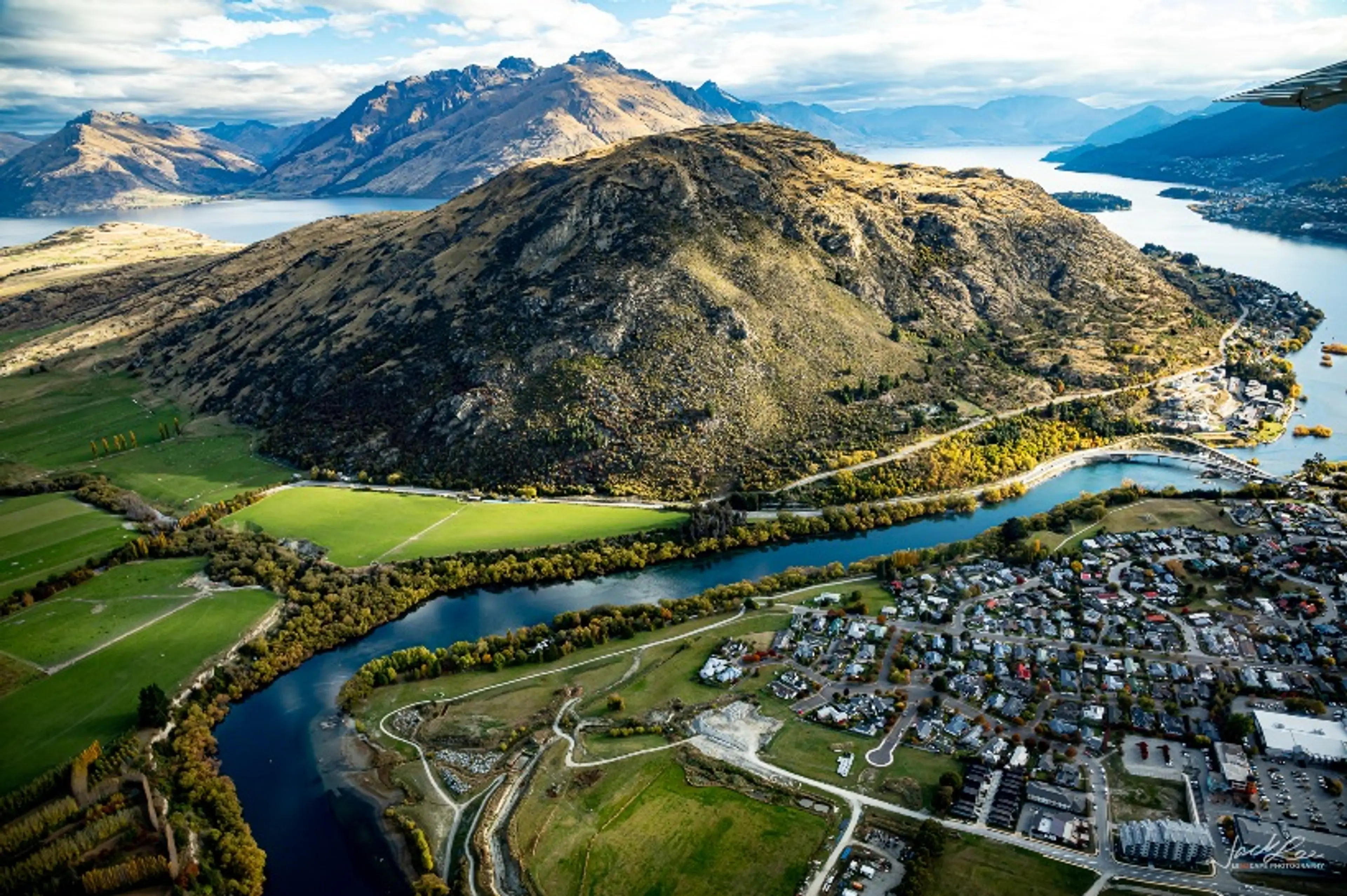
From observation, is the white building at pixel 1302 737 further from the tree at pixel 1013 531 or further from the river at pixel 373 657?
the river at pixel 373 657

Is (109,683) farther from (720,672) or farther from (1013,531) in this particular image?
(1013,531)

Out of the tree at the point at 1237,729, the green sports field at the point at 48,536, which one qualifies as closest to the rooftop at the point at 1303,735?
the tree at the point at 1237,729

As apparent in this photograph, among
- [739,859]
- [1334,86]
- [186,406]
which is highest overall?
[1334,86]

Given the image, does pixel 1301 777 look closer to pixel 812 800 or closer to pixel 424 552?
pixel 812 800

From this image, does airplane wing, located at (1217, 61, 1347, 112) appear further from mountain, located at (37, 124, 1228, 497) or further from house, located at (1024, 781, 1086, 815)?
mountain, located at (37, 124, 1228, 497)

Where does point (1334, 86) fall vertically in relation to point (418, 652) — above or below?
above

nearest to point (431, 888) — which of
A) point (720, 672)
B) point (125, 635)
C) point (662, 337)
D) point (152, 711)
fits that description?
point (720, 672)

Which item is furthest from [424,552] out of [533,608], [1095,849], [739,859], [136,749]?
[1095,849]

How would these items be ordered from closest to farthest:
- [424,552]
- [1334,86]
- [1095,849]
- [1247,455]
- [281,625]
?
[1334,86]
[1095,849]
[281,625]
[424,552]
[1247,455]
